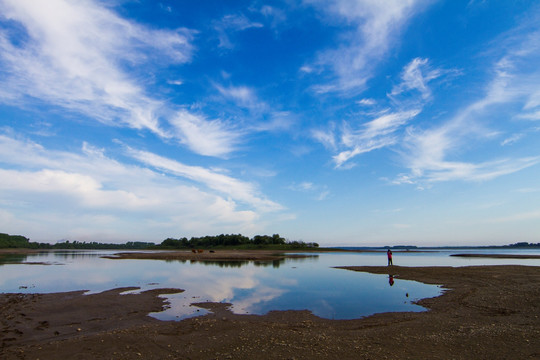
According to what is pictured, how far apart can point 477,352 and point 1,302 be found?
96.9 ft

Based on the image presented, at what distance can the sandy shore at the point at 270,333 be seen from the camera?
10734 millimetres

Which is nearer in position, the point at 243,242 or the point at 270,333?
the point at 270,333

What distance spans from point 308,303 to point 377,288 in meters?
10.0

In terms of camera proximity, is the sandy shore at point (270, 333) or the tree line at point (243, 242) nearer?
the sandy shore at point (270, 333)

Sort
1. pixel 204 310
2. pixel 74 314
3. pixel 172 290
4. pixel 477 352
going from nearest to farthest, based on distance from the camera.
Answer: pixel 477 352 → pixel 74 314 → pixel 204 310 → pixel 172 290

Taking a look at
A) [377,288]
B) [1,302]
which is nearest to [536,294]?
[377,288]

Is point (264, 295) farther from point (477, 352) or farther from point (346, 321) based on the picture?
point (477, 352)

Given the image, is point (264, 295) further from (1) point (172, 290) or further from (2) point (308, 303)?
(1) point (172, 290)

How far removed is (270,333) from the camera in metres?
13.1

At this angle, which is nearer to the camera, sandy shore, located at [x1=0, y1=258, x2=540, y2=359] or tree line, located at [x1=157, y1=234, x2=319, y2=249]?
sandy shore, located at [x1=0, y1=258, x2=540, y2=359]

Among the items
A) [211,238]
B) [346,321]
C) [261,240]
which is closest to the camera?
[346,321]

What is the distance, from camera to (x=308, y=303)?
21.3 meters

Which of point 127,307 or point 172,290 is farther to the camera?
point 172,290

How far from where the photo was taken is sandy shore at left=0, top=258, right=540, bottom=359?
1073cm
